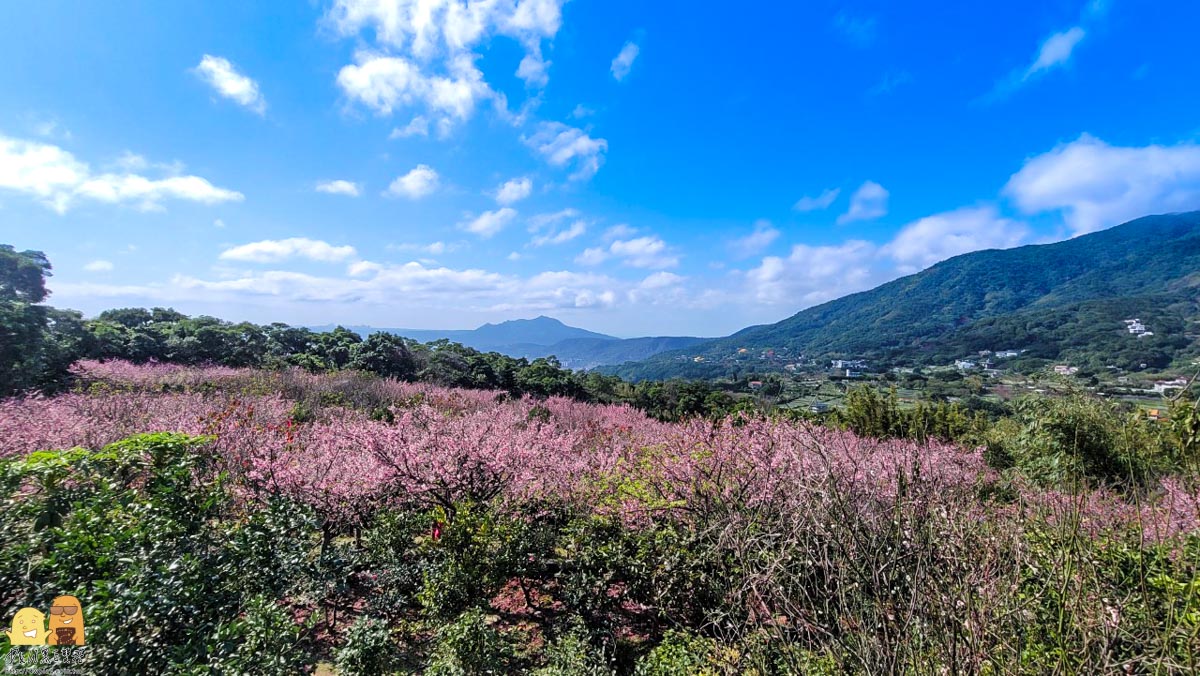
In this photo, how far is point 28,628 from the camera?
2775 millimetres

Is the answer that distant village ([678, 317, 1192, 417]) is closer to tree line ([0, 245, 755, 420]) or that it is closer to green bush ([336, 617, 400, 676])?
tree line ([0, 245, 755, 420])

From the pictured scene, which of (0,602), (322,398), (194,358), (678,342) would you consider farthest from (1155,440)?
(678,342)

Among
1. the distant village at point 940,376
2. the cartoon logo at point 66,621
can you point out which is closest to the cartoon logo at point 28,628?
the cartoon logo at point 66,621

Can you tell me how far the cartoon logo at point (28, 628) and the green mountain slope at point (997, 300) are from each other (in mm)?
77633

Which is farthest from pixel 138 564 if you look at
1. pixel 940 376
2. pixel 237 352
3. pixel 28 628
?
pixel 940 376

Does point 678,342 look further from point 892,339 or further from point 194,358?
point 194,358

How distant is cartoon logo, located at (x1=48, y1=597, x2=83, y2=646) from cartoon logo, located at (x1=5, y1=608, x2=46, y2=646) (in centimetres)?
4

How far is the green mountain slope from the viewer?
229 ft

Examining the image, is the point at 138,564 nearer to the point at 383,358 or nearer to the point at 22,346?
the point at 22,346

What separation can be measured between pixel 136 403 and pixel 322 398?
5376 mm

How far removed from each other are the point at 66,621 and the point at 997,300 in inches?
5491

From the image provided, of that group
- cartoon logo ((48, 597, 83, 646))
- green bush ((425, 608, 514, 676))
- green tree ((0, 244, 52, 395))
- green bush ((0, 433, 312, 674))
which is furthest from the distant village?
green tree ((0, 244, 52, 395))

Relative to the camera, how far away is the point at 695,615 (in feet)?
17.9

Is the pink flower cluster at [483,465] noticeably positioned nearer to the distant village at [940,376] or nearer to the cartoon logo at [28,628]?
the cartoon logo at [28,628]
